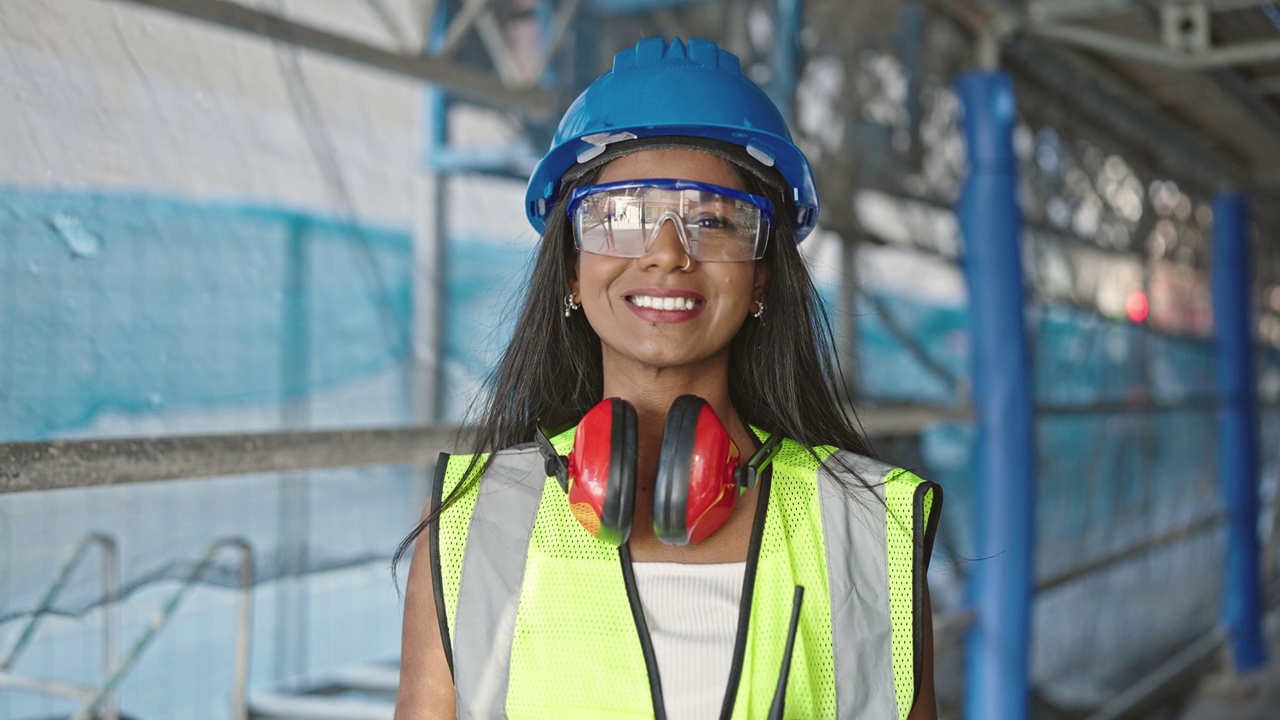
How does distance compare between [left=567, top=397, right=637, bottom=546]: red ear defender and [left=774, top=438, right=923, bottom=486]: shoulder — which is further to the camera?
[left=774, top=438, right=923, bottom=486]: shoulder

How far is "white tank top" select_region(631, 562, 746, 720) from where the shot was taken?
139 cm

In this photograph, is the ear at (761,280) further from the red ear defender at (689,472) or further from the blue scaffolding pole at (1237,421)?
the blue scaffolding pole at (1237,421)

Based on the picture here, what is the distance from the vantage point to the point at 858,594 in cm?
146

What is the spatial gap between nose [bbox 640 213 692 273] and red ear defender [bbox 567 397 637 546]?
0.20 metres

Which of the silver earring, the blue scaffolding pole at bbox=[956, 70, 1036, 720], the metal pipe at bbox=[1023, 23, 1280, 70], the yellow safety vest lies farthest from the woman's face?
the metal pipe at bbox=[1023, 23, 1280, 70]

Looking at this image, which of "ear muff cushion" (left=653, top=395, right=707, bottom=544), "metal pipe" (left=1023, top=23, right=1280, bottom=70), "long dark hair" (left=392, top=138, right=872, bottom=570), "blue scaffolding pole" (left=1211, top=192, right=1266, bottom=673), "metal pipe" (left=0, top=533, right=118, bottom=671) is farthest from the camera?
"blue scaffolding pole" (left=1211, top=192, right=1266, bottom=673)

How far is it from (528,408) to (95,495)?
0.95m

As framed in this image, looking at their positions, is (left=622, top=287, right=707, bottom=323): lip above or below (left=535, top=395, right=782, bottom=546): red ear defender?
above

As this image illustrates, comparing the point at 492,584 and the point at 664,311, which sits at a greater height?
the point at 664,311

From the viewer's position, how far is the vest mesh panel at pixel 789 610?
1.40 meters

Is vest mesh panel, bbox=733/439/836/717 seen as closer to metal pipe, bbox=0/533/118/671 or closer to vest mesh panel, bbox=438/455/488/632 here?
vest mesh panel, bbox=438/455/488/632

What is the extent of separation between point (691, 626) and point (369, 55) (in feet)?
6.02

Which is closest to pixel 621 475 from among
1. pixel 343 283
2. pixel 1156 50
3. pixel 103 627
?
pixel 103 627

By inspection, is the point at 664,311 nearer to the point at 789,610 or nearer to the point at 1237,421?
the point at 789,610
